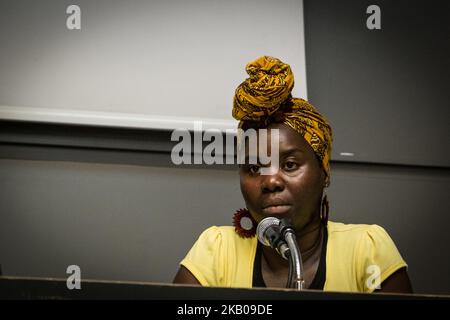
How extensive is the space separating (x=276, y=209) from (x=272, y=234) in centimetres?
15

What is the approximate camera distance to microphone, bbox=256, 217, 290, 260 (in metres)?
1.39

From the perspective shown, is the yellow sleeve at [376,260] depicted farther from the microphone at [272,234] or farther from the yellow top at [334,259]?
the microphone at [272,234]

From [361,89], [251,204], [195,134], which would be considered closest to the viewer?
[251,204]

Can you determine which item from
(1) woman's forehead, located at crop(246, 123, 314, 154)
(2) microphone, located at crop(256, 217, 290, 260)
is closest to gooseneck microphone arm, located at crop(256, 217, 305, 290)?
(2) microphone, located at crop(256, 217, 290, 260)

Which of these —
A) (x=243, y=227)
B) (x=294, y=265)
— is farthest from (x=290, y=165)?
(x=294, y=265)

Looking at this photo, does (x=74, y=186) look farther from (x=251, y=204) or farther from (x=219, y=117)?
(x=251, y=204)

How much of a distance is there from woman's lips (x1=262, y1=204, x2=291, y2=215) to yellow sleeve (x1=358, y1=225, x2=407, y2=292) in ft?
0.65

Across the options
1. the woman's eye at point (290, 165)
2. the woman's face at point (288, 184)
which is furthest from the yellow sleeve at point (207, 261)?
the woman's eye at point (290, 165)

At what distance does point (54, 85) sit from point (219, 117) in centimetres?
52

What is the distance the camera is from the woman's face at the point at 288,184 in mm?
1566

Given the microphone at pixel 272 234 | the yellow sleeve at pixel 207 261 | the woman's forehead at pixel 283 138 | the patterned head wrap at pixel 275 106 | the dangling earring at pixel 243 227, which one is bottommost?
the yellow sleeve at pixel 207 261

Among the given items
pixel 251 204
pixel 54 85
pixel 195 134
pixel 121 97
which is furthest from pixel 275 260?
pixel 54 85

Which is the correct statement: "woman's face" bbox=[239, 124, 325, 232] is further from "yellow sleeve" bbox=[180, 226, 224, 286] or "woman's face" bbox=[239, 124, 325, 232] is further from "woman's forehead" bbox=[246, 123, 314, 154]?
"yellow sleeve" bbox=[180, 226, 224, 286]

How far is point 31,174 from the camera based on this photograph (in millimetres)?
2248
